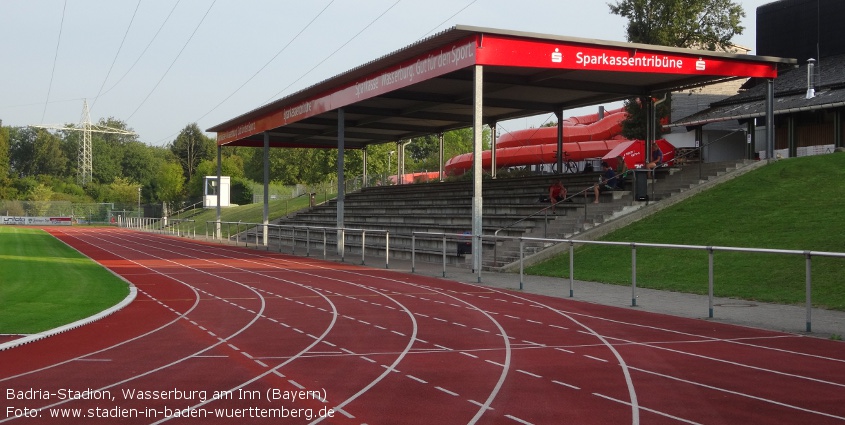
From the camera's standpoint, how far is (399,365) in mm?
8930

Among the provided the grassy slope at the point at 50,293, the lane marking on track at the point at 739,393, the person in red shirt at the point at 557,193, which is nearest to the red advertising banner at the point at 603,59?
the person in red shirt at the point at 557,193

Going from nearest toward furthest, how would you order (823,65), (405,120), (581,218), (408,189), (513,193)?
1. (581,218)
2. (513,193)
3. (823,65)
4. (405,120)
5. (408,189)

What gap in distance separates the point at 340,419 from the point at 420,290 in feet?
37.0

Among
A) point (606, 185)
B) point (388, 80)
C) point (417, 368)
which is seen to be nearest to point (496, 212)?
point (606, 185)

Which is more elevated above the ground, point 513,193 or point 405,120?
point 405,120

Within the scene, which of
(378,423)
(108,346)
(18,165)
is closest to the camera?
(378,423)

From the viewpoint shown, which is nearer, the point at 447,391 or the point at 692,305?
the point at 447,391

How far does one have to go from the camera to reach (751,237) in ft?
63.2

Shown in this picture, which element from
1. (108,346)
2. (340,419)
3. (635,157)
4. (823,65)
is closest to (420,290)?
(108,346)

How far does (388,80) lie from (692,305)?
14.8 metres

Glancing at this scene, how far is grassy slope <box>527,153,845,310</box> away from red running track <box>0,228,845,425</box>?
3593 mm

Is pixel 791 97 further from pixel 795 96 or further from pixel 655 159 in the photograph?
pixel 655 159

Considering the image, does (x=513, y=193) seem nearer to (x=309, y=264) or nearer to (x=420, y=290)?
(x=309, y=264)

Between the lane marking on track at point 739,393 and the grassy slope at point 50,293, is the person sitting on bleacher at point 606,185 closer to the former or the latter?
the grassy slope at point 50,293
